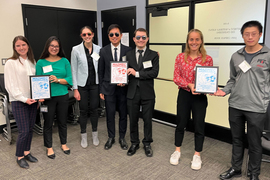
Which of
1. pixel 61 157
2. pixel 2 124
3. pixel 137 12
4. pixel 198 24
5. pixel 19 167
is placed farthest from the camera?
pixel 137 12

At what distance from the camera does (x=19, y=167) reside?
2.58 metres

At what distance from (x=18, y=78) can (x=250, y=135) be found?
8.20 feet

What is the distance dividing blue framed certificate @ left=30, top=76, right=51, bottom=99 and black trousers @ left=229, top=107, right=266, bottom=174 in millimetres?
2012

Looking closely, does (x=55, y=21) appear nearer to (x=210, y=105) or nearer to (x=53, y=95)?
(x=53, y=95)

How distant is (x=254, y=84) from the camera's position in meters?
1.99

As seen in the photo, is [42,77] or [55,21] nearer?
[42,77]

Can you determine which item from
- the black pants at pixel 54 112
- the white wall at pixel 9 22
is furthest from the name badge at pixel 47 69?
the white wall at pixel 9 22

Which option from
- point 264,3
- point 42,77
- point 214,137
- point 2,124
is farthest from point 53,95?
point 264,3

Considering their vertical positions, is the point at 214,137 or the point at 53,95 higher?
the point at 53,95

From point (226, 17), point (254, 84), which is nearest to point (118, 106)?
point (254, 84)

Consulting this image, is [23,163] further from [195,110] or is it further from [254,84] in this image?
[254,84]

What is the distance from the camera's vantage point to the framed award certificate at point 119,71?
8.38 feet

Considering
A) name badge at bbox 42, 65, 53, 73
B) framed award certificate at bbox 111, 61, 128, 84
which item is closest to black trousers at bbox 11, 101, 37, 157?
name badge at bbox 42, 65, 53, 73

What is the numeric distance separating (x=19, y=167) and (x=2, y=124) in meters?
1.46
